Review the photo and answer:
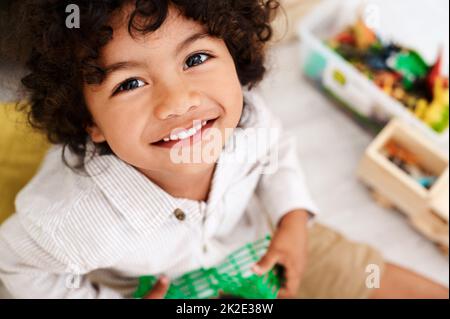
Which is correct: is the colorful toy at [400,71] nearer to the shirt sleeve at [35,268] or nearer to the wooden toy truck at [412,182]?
→ the wooden toy truck at [412,182]

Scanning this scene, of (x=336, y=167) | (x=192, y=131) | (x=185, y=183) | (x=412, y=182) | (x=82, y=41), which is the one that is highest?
(x=82, y=41)

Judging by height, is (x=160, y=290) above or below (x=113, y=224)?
below

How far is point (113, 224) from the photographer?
710 mm

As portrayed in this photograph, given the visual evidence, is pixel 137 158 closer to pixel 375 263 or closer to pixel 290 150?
pixel 290 150

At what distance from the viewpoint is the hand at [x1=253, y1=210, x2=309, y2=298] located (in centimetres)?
86

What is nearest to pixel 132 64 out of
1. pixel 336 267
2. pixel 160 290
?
pixel 160 290

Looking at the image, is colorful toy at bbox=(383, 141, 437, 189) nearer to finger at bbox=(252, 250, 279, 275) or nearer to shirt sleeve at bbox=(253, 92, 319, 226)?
shirt sleeve at bbox=(253, 92, 319, 226)

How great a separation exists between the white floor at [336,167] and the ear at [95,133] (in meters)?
0.45

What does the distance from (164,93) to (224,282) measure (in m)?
0.42

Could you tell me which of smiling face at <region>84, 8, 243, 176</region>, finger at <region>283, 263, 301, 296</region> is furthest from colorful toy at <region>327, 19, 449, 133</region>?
smiling face at <region>84, 8, 243, 176</region>

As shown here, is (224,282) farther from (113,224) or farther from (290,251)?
(113,224)

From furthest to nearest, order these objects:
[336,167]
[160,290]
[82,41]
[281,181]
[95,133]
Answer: [336,167]
[281,181]
[160,290]
[95,133]
[82,41]
